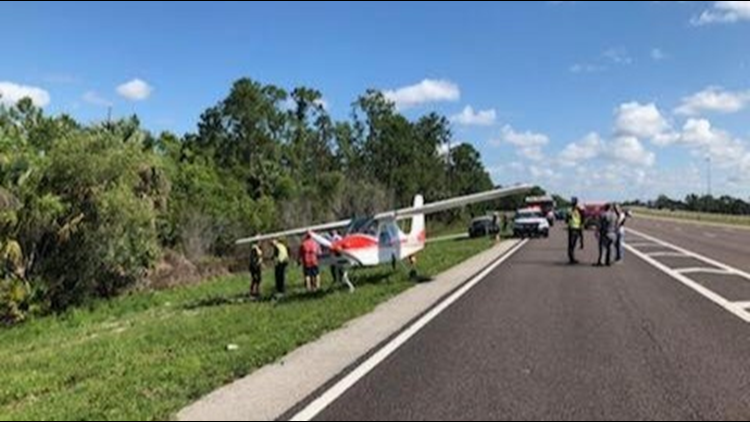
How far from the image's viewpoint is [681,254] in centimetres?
3331

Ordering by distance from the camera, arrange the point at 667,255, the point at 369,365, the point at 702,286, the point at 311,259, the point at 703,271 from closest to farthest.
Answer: the point at 369,365 < the point at 702,286 < the point at 311,259 < the point at 703,271 < the point at 667,255

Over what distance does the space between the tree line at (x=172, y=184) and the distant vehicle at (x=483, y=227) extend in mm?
13909

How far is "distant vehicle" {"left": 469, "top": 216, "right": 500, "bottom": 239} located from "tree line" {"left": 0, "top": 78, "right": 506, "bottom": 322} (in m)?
13.9

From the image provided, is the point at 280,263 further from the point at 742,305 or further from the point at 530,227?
the point at 530,227

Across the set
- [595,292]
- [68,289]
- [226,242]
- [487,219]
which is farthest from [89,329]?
[487,219]

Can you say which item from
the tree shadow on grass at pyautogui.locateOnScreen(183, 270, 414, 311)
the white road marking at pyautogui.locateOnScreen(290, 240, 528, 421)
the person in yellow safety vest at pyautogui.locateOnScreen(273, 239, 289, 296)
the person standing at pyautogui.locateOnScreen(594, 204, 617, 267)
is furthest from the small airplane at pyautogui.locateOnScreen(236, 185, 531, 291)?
the person standing at pyautogui.locateOnScreen(594, 204, 617, 267)

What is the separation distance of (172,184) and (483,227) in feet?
64.5

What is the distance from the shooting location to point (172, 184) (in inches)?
2143

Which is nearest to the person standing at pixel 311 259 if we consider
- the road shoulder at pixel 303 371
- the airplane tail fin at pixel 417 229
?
the airplane tail fin at pixel 417 229

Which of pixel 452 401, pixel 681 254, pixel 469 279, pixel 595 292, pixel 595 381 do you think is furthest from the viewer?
pixel 681 254

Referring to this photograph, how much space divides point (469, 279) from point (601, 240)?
21.4ft

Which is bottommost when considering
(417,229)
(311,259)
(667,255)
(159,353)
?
(159,353)

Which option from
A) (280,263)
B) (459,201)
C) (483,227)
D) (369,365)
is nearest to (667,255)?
(459,201)

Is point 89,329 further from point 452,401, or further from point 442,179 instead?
point 442,179
